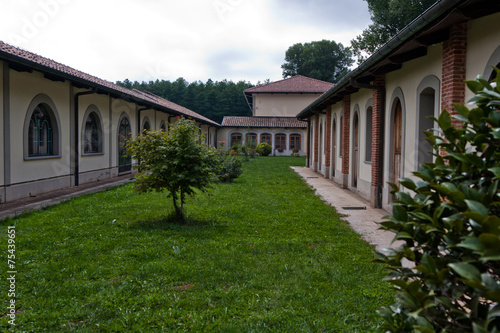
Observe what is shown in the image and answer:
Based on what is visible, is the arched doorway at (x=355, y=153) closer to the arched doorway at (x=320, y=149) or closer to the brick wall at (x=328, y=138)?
the brick wall at (x=328, y=138)

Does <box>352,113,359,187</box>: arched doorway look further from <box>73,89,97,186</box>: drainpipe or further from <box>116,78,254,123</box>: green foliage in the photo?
<box>116,78,254,123</box>: green foliage

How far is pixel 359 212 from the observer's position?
8945mm

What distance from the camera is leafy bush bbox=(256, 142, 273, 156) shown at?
125 ft

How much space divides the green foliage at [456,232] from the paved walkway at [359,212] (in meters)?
2.98

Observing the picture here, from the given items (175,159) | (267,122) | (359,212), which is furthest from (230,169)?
(267,122)

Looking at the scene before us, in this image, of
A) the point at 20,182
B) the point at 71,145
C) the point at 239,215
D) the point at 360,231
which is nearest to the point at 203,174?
the point at 239,215

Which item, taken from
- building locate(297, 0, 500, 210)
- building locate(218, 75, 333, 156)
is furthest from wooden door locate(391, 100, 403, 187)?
building locate(218, 75, 333, 156)

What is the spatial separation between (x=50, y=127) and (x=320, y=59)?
174 feet

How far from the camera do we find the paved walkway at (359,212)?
654 cm

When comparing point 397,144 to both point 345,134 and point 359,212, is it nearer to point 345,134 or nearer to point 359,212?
point 359,212

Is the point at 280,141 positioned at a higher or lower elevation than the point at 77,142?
higher

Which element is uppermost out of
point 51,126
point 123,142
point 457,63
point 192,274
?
point 457,63

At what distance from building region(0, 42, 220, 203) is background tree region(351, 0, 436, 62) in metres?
19.9

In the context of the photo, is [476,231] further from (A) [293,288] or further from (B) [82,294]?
(B) [82,294]
